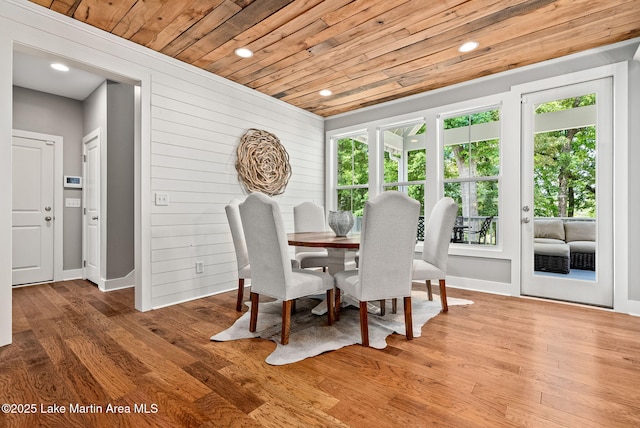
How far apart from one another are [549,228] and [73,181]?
6231 millimetres

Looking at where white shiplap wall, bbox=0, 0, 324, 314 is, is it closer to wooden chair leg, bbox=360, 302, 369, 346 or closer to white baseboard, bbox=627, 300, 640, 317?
wooden chair leg, bbox=360, 302, 369, 346

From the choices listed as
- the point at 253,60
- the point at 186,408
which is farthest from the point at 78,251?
the point at 186,408

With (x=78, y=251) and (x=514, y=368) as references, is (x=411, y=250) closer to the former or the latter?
(x=514, y=368)

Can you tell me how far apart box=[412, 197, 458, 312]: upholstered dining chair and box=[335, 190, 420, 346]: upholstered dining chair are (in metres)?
0.55

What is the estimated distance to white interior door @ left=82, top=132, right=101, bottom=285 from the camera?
4.12m

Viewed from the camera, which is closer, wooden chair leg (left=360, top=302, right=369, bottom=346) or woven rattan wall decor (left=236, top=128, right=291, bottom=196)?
wooden chair leg (left=360, top=302, right=369, bottom=346)

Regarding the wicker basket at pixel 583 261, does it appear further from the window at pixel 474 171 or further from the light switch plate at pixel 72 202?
the light switch plate at pixel 72 202

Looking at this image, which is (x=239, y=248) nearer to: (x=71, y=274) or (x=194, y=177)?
(x=194, y=177)

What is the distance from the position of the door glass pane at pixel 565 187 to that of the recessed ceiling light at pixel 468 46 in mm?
1101

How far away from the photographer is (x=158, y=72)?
3078 millimetres

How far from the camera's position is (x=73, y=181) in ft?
15.0

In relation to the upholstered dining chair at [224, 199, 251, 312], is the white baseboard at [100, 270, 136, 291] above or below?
below

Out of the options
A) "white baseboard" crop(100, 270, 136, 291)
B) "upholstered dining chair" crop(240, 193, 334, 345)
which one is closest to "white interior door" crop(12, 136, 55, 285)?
"white baseboard" crop(100, 270, 136, 291)

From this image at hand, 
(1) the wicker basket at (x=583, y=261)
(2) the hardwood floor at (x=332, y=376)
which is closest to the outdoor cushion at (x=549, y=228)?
(1) the wicker basket at (x=583, y=261)
